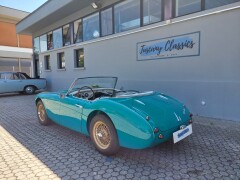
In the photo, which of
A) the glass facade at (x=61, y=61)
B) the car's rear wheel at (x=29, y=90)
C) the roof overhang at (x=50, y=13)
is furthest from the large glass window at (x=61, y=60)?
the car's rear wheel at (x=29, y=90)

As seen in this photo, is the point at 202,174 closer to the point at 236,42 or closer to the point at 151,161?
the point at 151,161

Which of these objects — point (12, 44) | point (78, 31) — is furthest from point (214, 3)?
point (12, 44)

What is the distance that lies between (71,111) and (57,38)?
8.52m

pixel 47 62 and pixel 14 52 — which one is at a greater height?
pixel 14 52

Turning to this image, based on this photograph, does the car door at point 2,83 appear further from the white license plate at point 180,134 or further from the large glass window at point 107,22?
the white license plate at point 180,134

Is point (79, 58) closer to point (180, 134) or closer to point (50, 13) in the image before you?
point (50, 13)

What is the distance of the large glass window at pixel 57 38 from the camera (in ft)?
34.6

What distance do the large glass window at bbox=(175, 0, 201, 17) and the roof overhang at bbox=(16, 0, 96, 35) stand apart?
150 inches

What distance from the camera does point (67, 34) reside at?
395 inches

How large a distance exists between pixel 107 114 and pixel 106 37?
212 inches

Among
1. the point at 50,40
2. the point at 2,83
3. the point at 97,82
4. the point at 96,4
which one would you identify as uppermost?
the point at 96,4

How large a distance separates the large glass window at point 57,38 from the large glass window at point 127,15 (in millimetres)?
4485

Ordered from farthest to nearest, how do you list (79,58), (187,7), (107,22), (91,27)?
(79,58)
(91,27)
(107,22)
(187,7)

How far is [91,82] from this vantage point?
4074 mm
